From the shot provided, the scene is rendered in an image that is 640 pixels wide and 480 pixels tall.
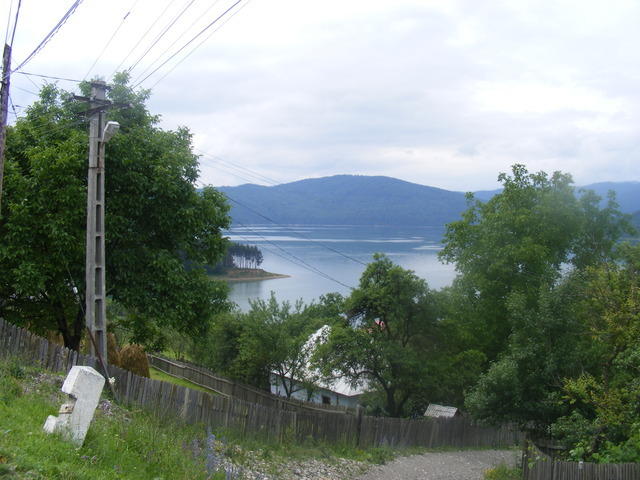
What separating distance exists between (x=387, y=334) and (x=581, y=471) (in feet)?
47.2

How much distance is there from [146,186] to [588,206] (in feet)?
75.8

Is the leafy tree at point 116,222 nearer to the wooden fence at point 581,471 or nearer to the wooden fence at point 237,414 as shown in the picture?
the wooden fence at point 237,414

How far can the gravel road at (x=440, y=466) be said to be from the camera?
1650 centimetres

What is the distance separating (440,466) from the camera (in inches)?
731

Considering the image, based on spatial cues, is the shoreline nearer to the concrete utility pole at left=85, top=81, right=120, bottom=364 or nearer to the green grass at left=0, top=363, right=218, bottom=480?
the concrete utility pole at left=85, top=81, right=120, bottom=364

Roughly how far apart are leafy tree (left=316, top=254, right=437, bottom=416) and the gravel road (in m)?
4.23

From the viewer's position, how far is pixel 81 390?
8.19 m

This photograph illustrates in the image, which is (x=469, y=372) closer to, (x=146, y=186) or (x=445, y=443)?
(x=445, y=443)

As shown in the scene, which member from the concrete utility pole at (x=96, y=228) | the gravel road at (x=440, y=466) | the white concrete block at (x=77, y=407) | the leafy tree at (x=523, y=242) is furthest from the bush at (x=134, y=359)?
the leafy tree at (x=523, y=242)

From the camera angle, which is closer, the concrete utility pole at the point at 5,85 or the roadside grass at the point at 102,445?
the roadside grass at the point at 102,445

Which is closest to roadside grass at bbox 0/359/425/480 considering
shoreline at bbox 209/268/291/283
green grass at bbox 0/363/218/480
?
green grass at bbox 0/363/218/480

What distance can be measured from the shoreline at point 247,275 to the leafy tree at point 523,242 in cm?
8204

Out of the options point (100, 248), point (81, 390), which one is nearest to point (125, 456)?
point (81, 390)

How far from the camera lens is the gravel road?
54.1 ft
